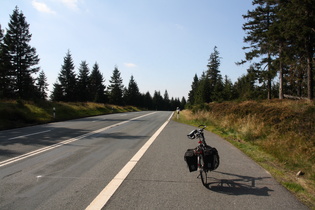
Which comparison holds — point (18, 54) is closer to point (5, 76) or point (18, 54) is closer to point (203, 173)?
point (5, 76)

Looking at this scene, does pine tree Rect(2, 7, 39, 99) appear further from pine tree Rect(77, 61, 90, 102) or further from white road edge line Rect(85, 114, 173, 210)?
white road edge line Rect(85, 114, 173, 210)

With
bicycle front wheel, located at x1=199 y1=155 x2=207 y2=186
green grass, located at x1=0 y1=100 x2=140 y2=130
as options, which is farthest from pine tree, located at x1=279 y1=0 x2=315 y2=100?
green grass, located at x1=0 y1=100 x2=140 y2=130

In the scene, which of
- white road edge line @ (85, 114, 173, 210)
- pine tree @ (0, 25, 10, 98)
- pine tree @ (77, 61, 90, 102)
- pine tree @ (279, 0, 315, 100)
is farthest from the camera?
pine tree @ (77, 61, 90, 102)

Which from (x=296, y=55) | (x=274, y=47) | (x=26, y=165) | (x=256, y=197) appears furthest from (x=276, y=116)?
(x=274, y=47)

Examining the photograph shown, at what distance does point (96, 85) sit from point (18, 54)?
110 feet

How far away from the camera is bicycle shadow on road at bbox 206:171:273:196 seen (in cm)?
436

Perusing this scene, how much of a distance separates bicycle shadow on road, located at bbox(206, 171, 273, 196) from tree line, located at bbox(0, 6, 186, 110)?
93.4 feet

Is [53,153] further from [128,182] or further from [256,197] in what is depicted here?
[256,197]

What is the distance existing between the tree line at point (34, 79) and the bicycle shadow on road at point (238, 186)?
2847 cm

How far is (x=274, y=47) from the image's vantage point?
24.3 m

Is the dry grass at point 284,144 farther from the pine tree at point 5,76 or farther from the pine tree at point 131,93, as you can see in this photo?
the pine tree at point 131,93

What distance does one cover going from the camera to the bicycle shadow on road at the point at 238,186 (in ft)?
14.3

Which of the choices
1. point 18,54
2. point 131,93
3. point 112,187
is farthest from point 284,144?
point 131,93

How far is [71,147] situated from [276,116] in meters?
9.72
